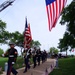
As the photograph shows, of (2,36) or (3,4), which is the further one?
(2,36)

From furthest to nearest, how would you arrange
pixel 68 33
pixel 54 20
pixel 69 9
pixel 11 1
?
pixel 68 33 < pixel 69 9 < pixel 11 1 < pixel 54 20

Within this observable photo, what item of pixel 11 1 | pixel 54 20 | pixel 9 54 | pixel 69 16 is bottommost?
pixel 9 54

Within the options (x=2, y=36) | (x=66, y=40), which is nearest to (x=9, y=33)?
(x=2, y=36)

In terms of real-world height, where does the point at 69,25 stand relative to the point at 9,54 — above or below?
above

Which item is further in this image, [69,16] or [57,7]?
[69,16]

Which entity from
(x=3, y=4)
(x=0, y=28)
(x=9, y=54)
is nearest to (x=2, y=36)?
(x=0, y=28)

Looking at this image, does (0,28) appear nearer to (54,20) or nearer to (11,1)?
(11,1)

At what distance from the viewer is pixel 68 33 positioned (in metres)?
56.5

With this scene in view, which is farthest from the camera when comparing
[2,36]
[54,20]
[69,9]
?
[2,36]

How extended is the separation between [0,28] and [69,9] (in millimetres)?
20367

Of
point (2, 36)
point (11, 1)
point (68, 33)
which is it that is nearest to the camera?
point (11, 1)

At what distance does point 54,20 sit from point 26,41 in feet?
47.7

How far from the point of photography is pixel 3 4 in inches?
1169

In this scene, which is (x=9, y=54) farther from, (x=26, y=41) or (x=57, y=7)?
(x=26, y=41)
